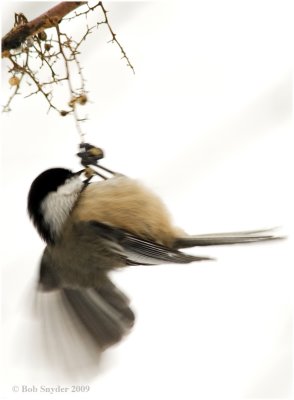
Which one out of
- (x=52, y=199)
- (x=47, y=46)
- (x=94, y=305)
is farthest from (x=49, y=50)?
(x=94, y=305)

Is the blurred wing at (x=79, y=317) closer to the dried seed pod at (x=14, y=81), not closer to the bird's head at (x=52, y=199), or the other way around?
the bird's head at (x=52, y=199)

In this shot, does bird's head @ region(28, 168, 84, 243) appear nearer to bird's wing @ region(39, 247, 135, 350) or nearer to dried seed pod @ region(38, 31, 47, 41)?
bird's wing @ region(39, 247, 135, 350)

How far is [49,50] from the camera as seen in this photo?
2.95 ft

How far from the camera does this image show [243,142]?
975 mm

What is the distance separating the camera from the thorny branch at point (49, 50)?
85 centimetres

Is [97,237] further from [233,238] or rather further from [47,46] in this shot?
[47,46]

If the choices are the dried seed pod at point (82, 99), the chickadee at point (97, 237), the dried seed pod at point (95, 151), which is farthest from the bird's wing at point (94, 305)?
the dried seed pod at point (82, 99)

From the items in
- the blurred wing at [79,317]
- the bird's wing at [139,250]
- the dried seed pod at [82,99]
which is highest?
the dried seed pod at [82,99]

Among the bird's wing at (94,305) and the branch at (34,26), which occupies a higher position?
the branch at (34,26)

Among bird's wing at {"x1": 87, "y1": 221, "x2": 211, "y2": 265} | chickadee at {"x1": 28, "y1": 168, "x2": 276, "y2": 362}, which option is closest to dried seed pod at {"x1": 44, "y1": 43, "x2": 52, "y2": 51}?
chickadee at {"x1": 28, "y1": 168, "x2": 276, "y2": 362}

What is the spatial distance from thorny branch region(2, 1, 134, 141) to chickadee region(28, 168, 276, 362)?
0.20 meters

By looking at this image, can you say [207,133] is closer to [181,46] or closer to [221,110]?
[221,110]

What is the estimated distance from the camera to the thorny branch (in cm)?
85

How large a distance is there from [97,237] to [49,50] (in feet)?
1.28
